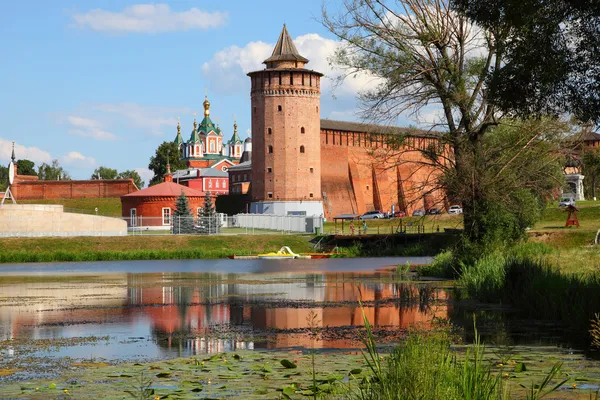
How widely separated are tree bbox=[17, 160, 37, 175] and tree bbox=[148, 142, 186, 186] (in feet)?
71.2

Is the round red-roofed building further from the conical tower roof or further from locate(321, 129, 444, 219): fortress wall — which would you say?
locate(321, 129, 444, 219): fortress wall

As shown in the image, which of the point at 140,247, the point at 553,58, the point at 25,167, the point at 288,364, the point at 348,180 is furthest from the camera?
the point at 25,167

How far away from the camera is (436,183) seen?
19891 mm

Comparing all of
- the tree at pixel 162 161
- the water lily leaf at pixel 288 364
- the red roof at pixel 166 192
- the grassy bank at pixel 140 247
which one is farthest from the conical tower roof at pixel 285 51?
the water lily leaf at pixel 288 364

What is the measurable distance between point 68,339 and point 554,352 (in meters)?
5.86

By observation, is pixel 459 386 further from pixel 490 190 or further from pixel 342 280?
pixel 342 280

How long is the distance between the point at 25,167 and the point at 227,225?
70.5 meters

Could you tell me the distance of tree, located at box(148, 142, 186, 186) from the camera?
102 m

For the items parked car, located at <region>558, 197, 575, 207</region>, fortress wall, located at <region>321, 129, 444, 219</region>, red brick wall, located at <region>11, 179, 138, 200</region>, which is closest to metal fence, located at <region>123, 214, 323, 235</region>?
parked car, located at <region>558, 197, 575, 207</region>

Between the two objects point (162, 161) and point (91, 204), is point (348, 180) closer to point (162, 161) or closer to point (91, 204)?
point (91, 204)

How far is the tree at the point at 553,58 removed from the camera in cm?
1263

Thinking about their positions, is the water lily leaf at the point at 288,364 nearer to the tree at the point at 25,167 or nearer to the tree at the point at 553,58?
the tree at the point at 553,58

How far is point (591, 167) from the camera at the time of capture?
67312mm

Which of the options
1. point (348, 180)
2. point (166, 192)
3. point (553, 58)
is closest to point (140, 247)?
point (166, 192)
